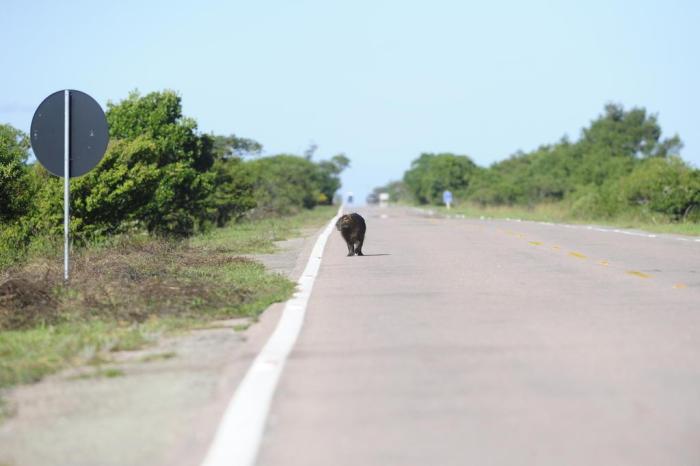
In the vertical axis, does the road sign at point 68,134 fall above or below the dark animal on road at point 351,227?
above

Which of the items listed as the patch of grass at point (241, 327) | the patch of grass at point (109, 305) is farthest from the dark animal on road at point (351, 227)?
the patch of grass at point (241, 327)

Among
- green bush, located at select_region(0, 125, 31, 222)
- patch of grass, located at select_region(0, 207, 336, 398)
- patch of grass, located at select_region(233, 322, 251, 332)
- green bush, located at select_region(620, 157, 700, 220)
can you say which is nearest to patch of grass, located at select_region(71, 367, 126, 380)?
patch of grass, located at select_region(0, 207, 336, 398)

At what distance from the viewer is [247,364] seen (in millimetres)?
7285

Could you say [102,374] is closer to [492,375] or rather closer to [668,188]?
[492,375]

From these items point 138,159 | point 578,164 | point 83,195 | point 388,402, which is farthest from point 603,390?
point 578,164

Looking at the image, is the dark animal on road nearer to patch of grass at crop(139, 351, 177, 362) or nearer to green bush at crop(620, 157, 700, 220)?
patch of grass at crop(139, 351, 177, 362)

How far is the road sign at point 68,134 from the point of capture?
1252 centimetres

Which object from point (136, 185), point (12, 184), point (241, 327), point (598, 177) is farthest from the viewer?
point (598, 177)

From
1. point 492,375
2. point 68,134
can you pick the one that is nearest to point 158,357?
point 492,375

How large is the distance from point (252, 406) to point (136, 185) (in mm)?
18125

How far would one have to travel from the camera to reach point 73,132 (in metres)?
12.7

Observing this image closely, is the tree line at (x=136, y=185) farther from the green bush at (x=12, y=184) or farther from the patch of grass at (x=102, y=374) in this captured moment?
the patch of grass at (x=102, y=374)

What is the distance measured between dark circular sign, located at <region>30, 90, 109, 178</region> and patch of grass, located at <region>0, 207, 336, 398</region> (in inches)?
58.4

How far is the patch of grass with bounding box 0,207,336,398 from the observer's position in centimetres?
782
